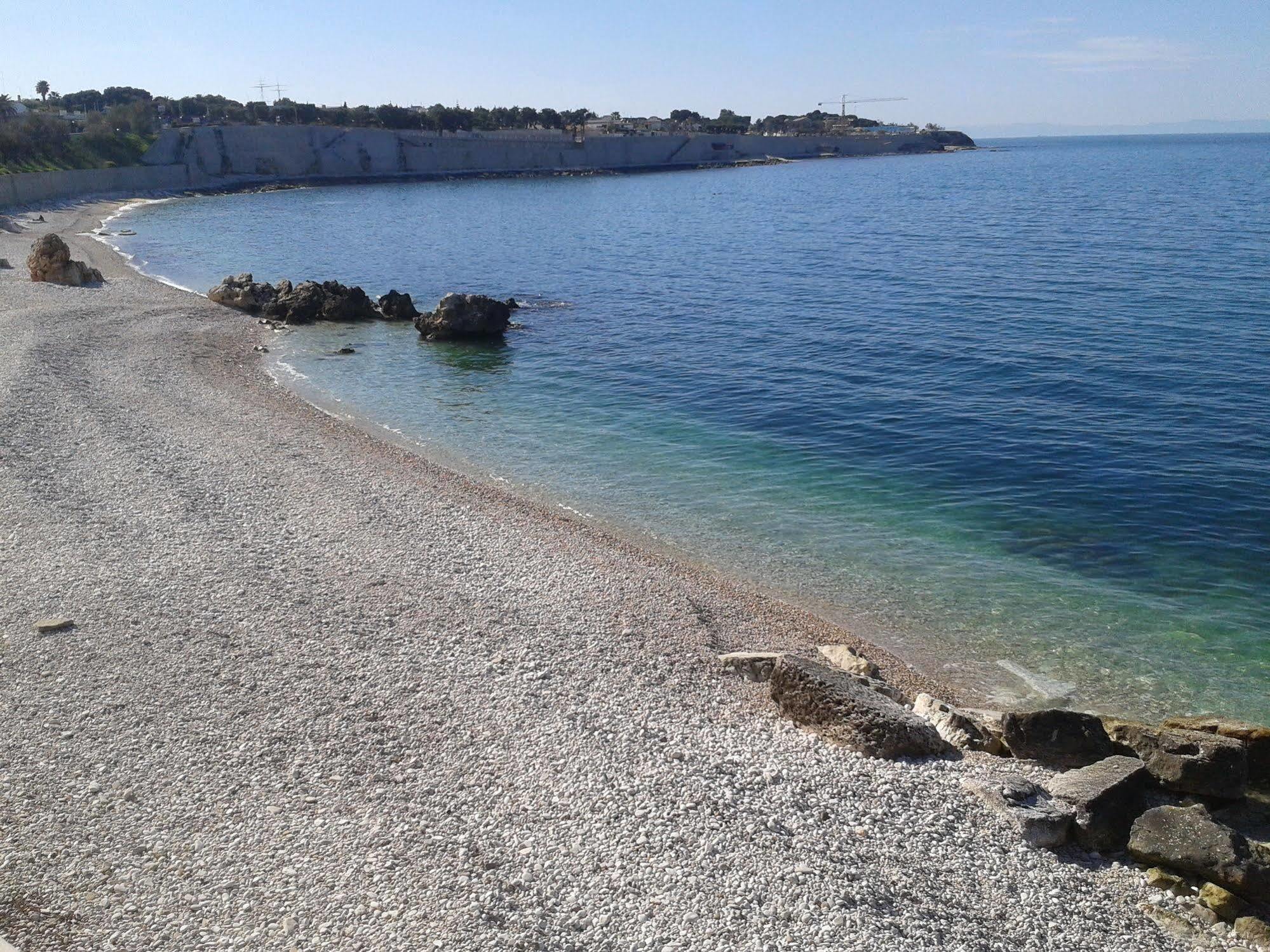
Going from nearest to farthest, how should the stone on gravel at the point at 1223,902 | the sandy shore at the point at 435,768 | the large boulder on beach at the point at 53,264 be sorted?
the sandy shore at the point at 435,768 < the stone on gravel at the point at 1223,902 < the large boulder on beach at the point at 53,264

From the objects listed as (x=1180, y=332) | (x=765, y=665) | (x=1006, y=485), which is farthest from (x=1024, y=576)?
(x=1180, y=332)

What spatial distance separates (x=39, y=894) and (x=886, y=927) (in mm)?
6174

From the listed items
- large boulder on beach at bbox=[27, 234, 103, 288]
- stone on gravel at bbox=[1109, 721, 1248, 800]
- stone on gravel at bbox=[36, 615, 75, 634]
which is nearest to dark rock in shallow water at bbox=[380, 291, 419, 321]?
large boulder on beach at bbox=[27, 234, 103, 288]

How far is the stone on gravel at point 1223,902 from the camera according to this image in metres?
7.64

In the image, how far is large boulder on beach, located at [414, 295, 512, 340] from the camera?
33219 millimetres

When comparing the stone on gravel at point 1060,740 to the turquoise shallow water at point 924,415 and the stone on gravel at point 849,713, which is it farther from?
the turquoise shallow water at point 924,415

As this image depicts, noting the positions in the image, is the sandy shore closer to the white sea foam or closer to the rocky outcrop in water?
the white sea foam

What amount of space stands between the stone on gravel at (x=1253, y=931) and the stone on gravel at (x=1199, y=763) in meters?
1.79

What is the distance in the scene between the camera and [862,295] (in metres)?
38.6

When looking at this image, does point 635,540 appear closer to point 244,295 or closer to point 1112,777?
point 1112,777

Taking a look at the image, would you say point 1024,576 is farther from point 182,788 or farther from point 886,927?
point 182,788

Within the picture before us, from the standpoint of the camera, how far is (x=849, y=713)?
949 cm

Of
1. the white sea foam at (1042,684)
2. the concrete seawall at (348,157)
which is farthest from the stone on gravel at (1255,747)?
the concrete seawall at (348,157)

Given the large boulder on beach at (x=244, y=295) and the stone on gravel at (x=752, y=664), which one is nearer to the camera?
the stone on gravel at (x=752, y=664)
